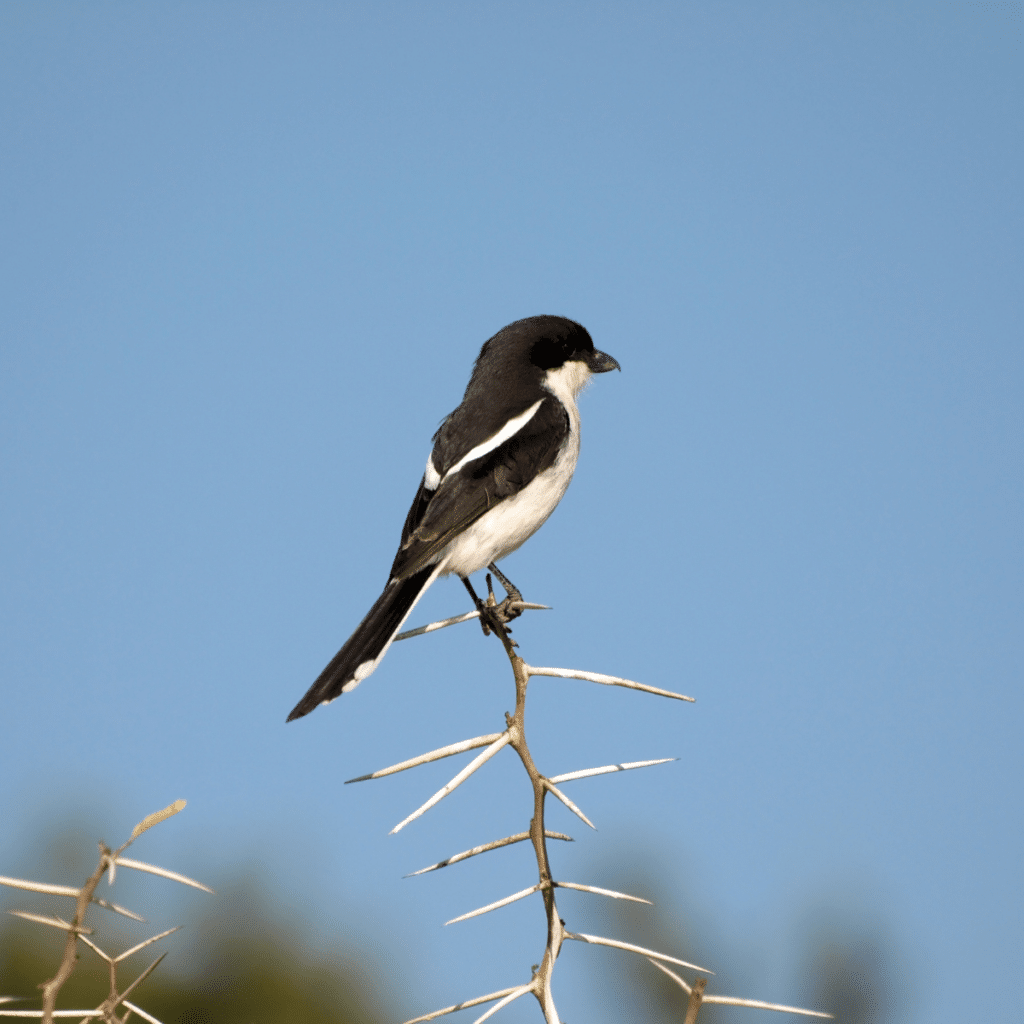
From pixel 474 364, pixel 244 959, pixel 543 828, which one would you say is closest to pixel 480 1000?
pixel 543 828

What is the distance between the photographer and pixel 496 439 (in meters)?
4.70

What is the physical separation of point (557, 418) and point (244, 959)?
51.5 feet

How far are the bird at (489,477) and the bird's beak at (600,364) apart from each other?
333mm

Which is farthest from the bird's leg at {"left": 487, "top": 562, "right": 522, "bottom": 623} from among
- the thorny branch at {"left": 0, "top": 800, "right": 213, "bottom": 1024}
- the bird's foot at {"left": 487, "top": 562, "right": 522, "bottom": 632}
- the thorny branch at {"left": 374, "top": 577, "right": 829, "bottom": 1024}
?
the thorny branch at {"left": 0, "top": 800, "right": 213, "bottom": 1024}

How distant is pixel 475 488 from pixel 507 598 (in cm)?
52

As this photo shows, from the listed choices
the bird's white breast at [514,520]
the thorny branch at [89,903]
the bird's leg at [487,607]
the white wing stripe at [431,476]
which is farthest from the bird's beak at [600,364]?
the thorny branch at [89,903]

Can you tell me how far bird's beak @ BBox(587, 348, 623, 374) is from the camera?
5875 mm

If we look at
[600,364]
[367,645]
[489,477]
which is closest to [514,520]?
[489,477]

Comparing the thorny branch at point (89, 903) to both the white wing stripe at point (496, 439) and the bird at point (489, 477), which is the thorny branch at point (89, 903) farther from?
the white wing stripe at point (496, 439)

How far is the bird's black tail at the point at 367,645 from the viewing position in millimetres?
3312

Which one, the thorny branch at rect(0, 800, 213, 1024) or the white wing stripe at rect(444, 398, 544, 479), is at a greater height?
the white wing stripe at rect(444, 398, 544, 479)

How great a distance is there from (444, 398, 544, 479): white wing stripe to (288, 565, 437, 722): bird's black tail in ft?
1.94

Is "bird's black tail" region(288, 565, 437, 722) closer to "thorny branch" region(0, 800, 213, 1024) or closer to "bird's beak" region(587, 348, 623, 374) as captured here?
"thorny branch" region(0, 800, 213, 1024)

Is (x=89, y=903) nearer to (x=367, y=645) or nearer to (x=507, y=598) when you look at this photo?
(x=367, y=645)
